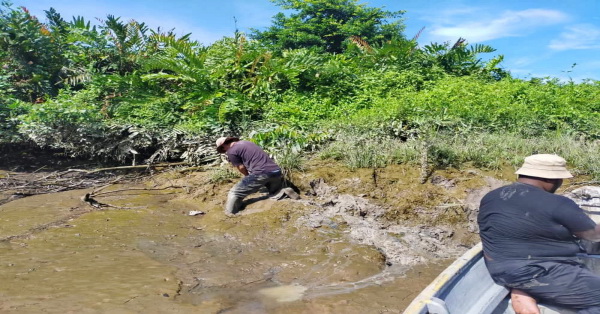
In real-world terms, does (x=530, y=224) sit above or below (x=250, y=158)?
below

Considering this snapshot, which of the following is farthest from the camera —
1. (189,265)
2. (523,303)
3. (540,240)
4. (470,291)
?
(189,265)

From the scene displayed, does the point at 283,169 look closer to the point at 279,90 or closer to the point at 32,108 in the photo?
the point at 279,90

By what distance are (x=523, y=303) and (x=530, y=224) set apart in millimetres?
643

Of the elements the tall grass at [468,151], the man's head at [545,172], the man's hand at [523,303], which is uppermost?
the man's head at [545,172]

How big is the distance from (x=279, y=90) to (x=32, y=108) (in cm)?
599

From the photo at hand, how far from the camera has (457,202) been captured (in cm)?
661

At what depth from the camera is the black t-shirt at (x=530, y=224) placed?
115 inches

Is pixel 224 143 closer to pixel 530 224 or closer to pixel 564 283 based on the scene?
pixel 530 224

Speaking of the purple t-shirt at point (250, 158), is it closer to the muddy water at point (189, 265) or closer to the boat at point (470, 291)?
the muddy water at point (189, 265)

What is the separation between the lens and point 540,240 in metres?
3.03

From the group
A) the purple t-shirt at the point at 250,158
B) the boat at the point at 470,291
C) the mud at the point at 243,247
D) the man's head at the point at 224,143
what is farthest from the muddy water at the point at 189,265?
the man's head at the point at 224,143

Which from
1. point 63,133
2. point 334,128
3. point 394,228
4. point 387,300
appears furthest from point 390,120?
point 63,133

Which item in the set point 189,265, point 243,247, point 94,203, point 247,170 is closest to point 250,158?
point 247,170

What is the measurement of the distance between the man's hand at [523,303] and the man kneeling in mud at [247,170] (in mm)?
4412
